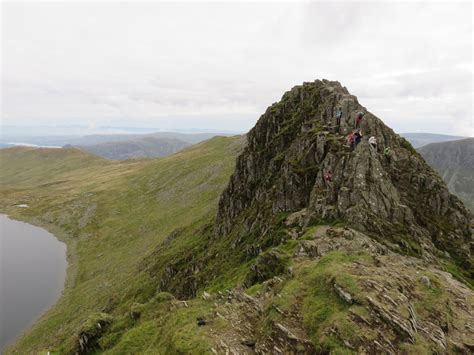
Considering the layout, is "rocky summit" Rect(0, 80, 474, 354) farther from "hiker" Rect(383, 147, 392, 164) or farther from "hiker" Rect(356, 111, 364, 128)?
"hiker" Rect(383, 147, 392, 164)

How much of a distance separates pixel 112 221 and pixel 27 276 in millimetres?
38682

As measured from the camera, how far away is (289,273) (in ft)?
76.8

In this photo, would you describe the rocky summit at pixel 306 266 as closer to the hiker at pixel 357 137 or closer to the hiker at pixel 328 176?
the hiker at pixel 328 176

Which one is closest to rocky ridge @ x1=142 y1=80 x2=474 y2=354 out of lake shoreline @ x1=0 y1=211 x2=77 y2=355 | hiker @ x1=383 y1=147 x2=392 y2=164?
hiker @ x1=383 y1=147 x2=392 y2=164

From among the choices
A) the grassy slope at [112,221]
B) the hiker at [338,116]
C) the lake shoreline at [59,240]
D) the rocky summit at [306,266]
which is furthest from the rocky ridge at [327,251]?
the lake shoreline at [59,240]

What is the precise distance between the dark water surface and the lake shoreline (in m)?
0.95

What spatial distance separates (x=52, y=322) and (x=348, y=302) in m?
59.2

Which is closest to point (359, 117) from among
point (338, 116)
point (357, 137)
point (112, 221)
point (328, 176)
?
point (338, 116)

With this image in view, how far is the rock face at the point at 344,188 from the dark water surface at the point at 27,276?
4381cm

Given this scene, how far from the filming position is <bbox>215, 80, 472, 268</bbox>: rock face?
3127 centimetres

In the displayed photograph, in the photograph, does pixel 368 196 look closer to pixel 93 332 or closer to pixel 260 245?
pixel 260 245

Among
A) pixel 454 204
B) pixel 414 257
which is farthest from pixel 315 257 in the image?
pixel 454 204

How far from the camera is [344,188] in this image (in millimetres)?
32406

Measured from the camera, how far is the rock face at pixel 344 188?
31266mm
